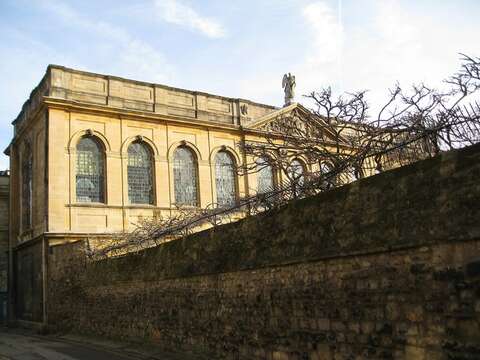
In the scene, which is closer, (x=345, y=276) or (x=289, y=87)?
(x=345, y=276)

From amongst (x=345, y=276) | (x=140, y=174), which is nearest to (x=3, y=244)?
(x=140, y=174)

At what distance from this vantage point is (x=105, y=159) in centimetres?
2391

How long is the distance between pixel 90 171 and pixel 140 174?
7.87ft

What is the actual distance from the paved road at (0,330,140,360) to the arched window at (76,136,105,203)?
7029 mm

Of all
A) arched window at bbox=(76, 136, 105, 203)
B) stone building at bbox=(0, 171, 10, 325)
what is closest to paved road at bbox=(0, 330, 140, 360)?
arched window at bbox=(76, 136, 105, 203)

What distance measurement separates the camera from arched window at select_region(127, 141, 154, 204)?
2458 centimetres

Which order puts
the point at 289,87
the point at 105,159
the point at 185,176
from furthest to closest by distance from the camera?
1. the point at 289,87
2. the point at 185,176
3. the point at 105,159

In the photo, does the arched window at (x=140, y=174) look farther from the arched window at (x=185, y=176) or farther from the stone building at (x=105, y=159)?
the arched window at (x=185, y=176)

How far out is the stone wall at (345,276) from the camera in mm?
5371

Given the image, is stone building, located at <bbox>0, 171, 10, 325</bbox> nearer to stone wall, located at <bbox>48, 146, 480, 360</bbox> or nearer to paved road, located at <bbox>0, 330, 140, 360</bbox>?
paved road, located at <bbox>0, 330, 140, 360</bbox>

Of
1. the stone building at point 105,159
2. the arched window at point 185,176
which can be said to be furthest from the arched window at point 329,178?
the arched window at point 185,176

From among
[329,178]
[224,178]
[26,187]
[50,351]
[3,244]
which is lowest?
[50,351]

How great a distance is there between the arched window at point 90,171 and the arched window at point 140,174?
1.33 m

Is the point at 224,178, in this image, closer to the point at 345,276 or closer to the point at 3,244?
the point at 3,244
